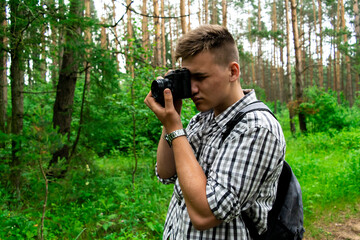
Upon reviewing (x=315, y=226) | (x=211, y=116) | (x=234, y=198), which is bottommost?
(x=315, y=226)

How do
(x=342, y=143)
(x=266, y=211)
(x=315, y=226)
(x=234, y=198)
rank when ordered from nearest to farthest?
(x=234, y=198), (x=266, y=211), (x=315, y=226), (x=342, y=143)

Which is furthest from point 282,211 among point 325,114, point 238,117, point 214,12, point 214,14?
point 214,12

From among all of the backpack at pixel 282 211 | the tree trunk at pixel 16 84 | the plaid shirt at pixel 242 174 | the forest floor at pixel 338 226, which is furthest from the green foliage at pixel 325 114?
the plaid shirt at pixel 242 174

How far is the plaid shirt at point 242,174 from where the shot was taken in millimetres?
1093

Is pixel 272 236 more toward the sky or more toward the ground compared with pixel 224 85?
more toward the ground

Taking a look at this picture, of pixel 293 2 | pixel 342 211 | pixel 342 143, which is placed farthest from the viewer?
pixel 293 2

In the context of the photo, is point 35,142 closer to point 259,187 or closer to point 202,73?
point 202,73

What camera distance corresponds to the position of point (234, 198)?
1080mm

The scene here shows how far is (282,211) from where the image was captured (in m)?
1.34

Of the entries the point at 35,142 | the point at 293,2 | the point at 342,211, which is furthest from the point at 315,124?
the point at 35,142

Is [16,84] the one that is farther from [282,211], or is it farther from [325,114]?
[325,114]

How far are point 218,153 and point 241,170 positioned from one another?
5.3 inches

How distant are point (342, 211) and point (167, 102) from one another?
4028 mm

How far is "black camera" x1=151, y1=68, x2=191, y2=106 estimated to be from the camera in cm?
136
